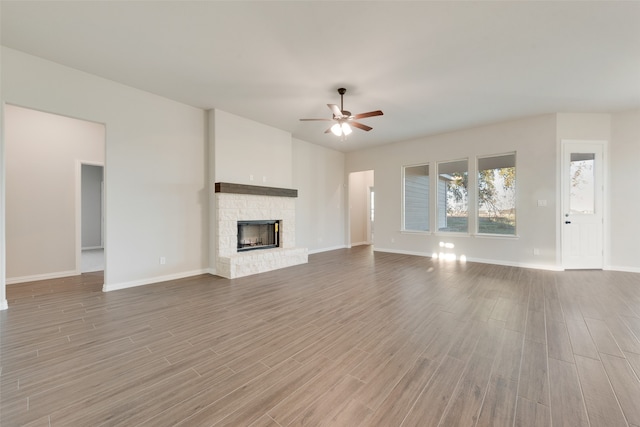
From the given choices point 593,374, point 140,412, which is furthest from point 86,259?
point 593,374

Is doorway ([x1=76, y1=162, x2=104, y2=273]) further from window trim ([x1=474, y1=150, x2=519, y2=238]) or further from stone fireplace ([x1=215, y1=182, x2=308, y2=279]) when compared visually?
window trim ([x1=474, y1=150, x2=519, y2=238])

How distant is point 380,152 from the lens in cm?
762

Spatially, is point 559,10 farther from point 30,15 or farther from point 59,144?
point 59,144

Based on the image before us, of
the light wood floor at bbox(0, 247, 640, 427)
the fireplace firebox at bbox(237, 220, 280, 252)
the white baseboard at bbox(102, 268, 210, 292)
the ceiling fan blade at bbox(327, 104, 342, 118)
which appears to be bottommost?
the light wood floor at bbox(0, 247, 640, 427)

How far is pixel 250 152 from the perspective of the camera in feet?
17.9

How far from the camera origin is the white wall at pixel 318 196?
704 cm

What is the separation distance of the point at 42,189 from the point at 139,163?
6.26 ft

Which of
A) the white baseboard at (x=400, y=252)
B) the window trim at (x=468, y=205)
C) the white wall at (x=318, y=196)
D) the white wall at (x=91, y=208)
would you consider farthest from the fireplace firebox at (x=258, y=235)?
the white wall at (x=91, y=208)

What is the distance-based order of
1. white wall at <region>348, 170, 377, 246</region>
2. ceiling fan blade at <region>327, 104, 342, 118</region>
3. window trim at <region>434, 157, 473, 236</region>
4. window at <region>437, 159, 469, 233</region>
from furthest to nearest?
white wall at <region>348, 170, 377, 246</region> < window at <region>437, 159, 469, 233</region> < window trim at <region>434, 157, 473, 236</region> < ceiling fan blade at <region>327, 104, 342, 118</region>

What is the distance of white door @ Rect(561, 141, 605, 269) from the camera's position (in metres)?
5.09

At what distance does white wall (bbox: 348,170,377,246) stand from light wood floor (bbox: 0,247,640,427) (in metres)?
5.17

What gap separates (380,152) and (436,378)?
657 centimetres

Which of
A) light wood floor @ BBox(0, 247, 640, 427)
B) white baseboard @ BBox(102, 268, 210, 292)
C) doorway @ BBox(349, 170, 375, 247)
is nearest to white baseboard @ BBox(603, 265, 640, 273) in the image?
light wood floor @ BBox(0, 247, 640, 427)

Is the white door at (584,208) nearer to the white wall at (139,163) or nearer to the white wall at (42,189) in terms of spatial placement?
the white wall at (139,163)
